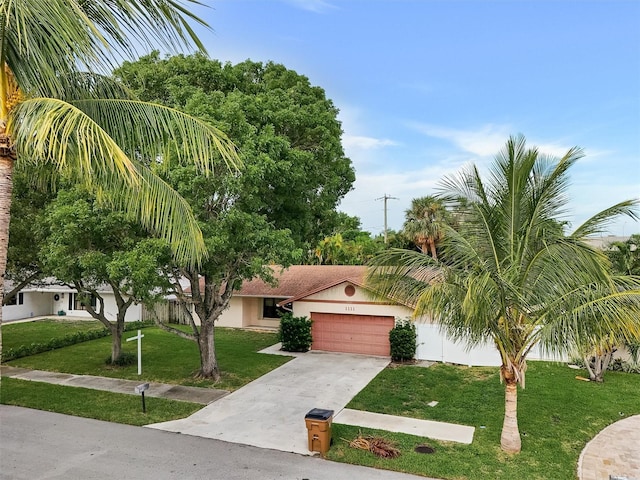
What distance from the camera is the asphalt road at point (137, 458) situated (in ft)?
27.1

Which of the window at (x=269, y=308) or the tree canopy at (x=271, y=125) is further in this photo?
the window at (x=269, y=308)

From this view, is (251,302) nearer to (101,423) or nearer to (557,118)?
(101,423)

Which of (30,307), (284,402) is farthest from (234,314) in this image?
(30,307)

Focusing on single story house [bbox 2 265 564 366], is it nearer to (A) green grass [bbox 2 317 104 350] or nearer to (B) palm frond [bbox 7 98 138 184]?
(A) green grass [bbox 2 317 104 350]

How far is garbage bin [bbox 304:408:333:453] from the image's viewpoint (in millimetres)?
9172

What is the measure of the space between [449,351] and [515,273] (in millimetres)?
9442

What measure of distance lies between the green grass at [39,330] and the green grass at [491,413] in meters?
17.1

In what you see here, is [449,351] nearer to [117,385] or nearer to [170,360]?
[170,360]

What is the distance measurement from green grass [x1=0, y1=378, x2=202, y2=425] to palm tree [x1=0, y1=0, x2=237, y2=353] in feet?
23.4

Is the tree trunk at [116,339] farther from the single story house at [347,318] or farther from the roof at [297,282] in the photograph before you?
the roof at [297,282]

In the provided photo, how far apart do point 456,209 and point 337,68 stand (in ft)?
27.5

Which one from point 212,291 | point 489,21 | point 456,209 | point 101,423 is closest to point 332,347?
point 212,291

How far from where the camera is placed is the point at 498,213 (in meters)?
8.99

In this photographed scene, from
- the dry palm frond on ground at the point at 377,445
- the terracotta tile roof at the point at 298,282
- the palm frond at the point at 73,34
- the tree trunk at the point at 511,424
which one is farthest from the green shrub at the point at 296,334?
the palm frond at the point at 73,34
